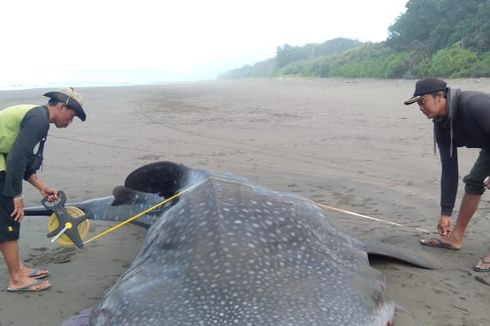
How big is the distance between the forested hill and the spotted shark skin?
25.2 m

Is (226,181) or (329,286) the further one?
(226,181)

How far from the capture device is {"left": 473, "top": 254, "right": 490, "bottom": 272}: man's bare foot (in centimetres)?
408

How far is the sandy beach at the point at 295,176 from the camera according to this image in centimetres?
374

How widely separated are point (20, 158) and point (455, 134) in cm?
356

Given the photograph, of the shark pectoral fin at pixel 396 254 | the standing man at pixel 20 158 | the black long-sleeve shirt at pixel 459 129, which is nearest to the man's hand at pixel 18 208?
the standing man at pixel 20 158

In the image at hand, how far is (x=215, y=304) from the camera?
93.0 inches

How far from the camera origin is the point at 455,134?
4387 millimetres

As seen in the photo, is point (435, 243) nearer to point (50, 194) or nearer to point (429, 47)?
point (50, 194)

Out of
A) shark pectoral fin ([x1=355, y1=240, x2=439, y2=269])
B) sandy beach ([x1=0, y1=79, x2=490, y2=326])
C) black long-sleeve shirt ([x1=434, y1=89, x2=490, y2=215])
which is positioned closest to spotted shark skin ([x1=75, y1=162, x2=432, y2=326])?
shark pectoral fin ([x1=355, y1=240, x2=439, y2=269])

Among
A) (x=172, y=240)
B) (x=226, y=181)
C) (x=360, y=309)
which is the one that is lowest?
(x=360, y=309)

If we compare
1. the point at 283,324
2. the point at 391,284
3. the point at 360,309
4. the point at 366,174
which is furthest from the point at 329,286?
the point at 366,174

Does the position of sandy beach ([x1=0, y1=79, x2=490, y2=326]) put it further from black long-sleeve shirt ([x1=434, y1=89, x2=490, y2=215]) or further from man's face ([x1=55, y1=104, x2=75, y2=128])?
man's face ([x1=55, y1=104, x2=75, y2=128])

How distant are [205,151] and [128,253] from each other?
4.85 metres

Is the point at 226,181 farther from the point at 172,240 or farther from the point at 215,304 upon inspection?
the point at 215,304
